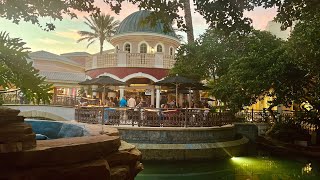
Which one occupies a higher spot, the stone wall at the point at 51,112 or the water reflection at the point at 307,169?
the stone wall at the point at 51,112

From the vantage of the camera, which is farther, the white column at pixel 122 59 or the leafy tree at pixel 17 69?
the white column at pixel 122 59

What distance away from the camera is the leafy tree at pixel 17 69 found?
2.21 meters

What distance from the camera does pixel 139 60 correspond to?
25.9 m

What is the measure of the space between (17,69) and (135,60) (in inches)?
933

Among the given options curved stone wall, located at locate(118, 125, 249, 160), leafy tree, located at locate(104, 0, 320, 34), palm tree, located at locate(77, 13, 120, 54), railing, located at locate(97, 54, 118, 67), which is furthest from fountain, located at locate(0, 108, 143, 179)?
palm tree, located at locate(77, 13, 120, 54)

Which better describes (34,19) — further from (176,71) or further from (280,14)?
(176,71)

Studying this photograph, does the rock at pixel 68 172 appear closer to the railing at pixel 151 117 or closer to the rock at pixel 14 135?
the rock at pixel 14 135

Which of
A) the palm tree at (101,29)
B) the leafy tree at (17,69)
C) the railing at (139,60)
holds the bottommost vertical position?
the leafy tree at (17,69)

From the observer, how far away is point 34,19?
4.03 m

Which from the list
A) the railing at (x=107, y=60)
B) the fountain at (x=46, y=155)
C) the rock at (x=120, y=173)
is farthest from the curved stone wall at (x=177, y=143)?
the railing at (x=107, y=60)

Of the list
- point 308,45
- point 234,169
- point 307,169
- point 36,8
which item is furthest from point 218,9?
point 307,169

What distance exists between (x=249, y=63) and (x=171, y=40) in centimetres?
1300

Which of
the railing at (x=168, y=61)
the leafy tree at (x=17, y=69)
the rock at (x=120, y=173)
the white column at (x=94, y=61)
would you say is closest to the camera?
the leafy tree at (x=17, y=69)

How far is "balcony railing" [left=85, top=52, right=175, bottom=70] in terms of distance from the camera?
2573cm
